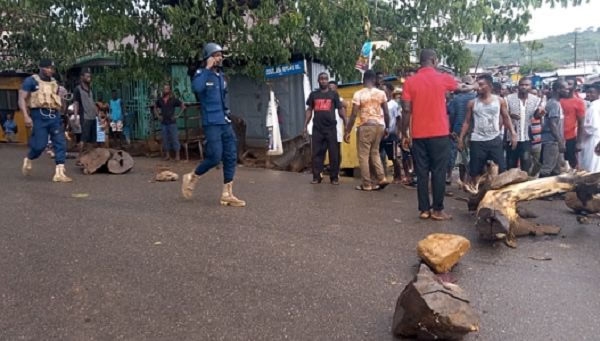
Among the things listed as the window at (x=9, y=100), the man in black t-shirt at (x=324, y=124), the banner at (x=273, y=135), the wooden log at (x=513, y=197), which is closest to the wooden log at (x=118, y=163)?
the banner at (x=273, y=135)

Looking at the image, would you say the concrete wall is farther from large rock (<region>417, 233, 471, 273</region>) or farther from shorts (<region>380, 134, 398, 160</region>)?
large rock (<region>417, 233, 471, 273</region>)

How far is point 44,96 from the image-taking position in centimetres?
770

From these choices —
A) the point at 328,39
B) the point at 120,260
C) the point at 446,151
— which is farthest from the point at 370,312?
the point at 328,39

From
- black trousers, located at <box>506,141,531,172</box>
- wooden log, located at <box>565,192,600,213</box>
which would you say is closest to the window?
black trousers, located at <box>506,141,531,172</box>

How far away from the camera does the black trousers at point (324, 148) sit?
8.52 m

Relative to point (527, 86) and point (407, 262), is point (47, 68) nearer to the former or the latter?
point (407, 262)

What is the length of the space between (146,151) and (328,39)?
17.3ft

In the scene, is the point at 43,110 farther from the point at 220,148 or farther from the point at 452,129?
the point at 452,129

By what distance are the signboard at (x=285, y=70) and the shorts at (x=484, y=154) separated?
610 centimetres

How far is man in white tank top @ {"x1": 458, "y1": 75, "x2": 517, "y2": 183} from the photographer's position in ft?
22.6

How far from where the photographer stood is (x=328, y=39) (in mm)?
10672

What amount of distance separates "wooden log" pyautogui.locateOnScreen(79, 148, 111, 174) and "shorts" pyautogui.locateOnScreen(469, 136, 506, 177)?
5.58 m

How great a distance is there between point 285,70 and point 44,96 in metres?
6.16

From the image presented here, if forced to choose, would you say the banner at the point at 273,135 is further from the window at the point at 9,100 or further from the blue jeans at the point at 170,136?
the window at the point at 9,100
